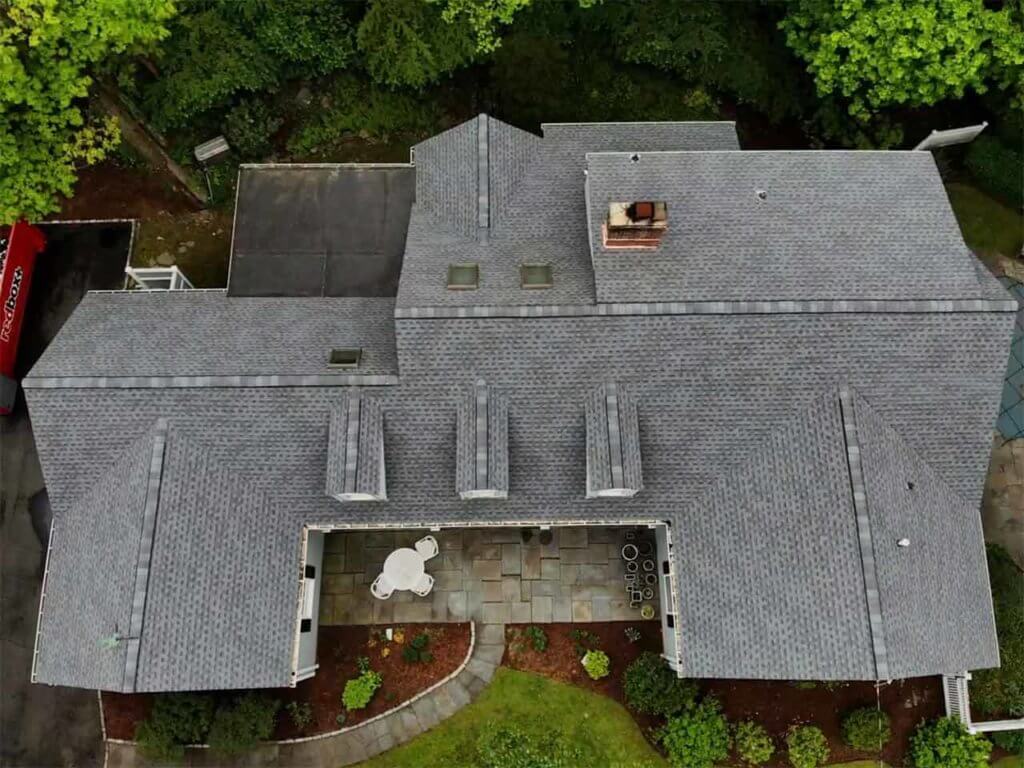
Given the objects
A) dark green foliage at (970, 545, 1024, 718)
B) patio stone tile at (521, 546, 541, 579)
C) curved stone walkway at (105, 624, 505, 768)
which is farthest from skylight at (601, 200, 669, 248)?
dark green foliage at (970, 545, 1024, 718)

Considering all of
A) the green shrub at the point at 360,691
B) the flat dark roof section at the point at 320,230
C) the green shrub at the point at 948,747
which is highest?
the flat dark roof section at the point at 320,230

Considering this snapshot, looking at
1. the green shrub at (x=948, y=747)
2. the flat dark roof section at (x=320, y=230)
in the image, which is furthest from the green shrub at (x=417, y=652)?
the green shrub at (x=948, y=747)

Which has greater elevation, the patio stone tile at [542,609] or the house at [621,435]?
the house at [621,435]

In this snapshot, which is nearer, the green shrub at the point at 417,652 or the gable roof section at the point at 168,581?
the gable roof section at the point at 168,581

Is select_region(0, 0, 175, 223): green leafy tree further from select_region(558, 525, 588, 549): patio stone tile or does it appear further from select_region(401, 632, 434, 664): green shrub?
select_region(558, 525, 588, 549): patio stone tile

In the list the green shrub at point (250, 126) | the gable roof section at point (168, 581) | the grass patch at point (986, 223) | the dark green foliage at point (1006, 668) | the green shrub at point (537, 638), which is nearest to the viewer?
the gable roof section at point (168, 581)

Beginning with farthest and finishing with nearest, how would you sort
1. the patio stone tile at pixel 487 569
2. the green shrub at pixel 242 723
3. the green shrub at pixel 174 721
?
the patio stone tile at pixel 487 569
the green shrub at pixel 174 721
the green shrub at pixel 242 723

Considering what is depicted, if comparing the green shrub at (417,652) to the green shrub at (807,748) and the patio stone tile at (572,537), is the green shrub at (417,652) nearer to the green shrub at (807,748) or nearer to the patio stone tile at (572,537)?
the patio stone tile at (572,537)
